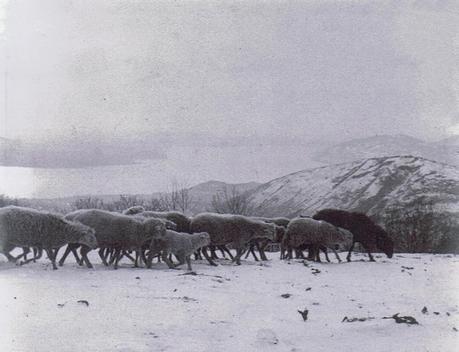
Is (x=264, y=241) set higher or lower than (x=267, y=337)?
higher

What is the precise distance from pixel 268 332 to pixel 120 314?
7.30ft

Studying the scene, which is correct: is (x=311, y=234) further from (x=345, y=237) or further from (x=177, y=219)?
(x=177, y=219)

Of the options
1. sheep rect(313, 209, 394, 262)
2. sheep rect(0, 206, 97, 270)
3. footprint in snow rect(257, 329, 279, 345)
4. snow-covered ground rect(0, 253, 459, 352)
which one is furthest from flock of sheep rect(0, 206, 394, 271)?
footprint in snow rect(257, 329, 279, 345)

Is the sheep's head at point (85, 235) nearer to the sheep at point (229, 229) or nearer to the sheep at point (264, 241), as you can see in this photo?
the sheep at point (229, 229)

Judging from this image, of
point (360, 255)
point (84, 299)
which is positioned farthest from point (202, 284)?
point (360, 255)

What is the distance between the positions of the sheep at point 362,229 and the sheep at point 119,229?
7433 mm

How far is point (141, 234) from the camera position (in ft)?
46.4

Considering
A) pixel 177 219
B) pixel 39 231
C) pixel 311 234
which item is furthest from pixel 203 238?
pixel 39 231

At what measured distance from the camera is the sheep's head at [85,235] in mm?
13352

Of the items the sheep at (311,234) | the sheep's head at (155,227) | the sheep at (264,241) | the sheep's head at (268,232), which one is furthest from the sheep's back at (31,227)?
the sheep at (311,234)

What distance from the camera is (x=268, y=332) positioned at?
24.8 ft

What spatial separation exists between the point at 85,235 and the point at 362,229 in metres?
9.95

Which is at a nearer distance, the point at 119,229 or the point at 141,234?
the point at 119,229

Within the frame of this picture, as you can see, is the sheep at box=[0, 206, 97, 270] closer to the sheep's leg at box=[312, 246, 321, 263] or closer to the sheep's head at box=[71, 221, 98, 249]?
the sheep's head at box=[71, 221, 98, 249]
